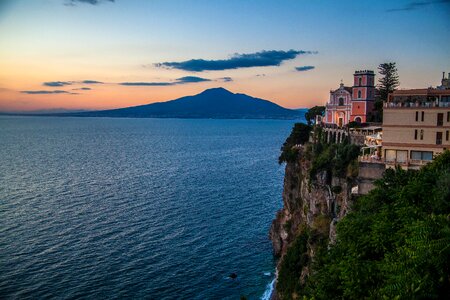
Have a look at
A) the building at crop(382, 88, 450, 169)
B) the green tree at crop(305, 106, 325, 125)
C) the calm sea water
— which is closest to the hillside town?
the building at crop(382, 88, 450, 169)

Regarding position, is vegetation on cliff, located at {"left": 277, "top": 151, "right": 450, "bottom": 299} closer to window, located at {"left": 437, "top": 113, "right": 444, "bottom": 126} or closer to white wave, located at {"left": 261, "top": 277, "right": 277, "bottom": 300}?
window, located at {"left": 437, "top": 113, "right": 444, "bottom": 126}

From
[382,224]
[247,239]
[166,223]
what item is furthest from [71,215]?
[382,224]

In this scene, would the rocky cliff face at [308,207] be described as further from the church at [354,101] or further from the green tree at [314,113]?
the green tree at [314,113]

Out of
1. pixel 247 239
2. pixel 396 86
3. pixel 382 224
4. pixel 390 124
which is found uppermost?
pixel 396 86

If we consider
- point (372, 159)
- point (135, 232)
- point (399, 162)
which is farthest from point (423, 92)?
point (135, 232)

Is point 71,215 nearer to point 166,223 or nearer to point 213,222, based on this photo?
point 166,223

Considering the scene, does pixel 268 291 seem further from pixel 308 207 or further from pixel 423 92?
pixel 423 92
